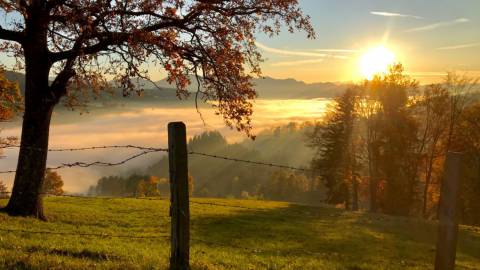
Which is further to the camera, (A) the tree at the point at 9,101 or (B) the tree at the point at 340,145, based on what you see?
(B) the tree at the point at 340,145

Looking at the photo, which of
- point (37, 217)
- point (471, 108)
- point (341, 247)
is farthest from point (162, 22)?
point (471, 108)

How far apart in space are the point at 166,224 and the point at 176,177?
741 inches

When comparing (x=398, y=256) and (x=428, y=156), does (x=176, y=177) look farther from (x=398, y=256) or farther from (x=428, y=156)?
(x=428, y=156)

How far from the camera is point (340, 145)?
5469cm

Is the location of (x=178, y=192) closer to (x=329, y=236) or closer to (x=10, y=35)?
(x=10, y=35)

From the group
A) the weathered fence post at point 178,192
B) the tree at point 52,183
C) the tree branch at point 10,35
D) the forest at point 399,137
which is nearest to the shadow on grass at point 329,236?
the weathered fence post at point 178,192

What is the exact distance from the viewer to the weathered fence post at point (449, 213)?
7773mm

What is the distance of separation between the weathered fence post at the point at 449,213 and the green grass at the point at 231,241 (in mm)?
4816

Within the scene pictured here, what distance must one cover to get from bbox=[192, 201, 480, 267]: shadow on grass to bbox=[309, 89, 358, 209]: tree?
13.9m

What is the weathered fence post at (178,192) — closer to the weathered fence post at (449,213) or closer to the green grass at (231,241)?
the green grass at (231,241)

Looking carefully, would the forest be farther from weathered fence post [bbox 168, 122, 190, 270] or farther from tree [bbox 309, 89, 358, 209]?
weathered fence post [bbox 168, 122, 190, 270]

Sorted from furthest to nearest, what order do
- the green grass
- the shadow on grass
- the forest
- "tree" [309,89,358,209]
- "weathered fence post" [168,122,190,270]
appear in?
"tree" [309,89,358,209], the forest, the shadow on grass, the green grass, "weathered fence post" [168,122,190,270]

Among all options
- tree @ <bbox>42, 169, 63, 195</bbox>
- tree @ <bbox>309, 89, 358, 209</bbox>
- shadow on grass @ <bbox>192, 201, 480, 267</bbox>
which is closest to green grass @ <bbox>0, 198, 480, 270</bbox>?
shadow on grass @ <bbox>192, 201, 480, 267</bbox>

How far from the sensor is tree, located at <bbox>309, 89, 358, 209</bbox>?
2140 inches
